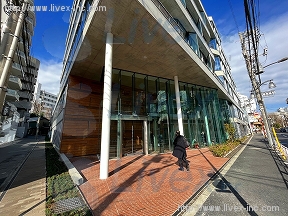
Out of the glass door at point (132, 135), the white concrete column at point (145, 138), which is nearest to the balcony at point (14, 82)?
the glass door at point (132, 135)

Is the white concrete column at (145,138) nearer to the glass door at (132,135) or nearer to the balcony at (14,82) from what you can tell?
the glass door at (132,135)

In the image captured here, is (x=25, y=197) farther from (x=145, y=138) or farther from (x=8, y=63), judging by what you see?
(x=145, y=138)

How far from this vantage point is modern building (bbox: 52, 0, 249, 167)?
6250 mm

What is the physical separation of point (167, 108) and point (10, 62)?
11284 millimetres

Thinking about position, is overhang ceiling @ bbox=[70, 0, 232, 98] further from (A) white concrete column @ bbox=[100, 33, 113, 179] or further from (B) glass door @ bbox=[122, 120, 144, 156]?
(B) glass door @ bbox=[122, 120, 144, 156]

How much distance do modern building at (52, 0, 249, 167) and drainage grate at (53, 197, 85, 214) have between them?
2027 mm

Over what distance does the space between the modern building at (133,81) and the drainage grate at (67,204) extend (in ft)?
6.65

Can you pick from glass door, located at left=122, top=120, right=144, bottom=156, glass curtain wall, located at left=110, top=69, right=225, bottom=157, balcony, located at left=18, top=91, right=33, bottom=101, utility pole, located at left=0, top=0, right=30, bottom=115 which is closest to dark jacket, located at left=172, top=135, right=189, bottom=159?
glass curtain wall, located at left=110, top=69, right=225, bottom=157

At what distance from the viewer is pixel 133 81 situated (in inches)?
447

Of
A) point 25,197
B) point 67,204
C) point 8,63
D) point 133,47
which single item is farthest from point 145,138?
point 8,63

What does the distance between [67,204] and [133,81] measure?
30.4 ft

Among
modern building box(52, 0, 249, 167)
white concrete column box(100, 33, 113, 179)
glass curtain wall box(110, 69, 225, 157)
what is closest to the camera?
white concrete column box(100, 33, 113, 179)

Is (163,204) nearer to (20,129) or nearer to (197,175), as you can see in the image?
(197,175)

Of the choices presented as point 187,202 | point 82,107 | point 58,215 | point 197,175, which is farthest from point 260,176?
point 82,107
